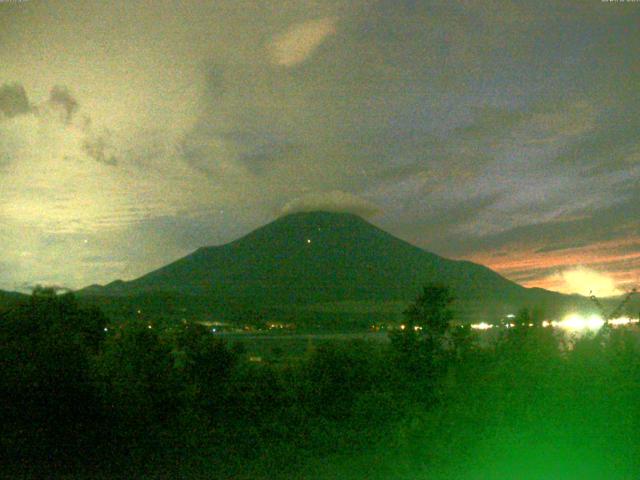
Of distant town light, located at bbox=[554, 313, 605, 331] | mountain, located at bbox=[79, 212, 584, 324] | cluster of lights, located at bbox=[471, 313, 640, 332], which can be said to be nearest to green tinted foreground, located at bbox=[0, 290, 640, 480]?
cluster of lights, located at bbox=[471, 313, 640, 332]

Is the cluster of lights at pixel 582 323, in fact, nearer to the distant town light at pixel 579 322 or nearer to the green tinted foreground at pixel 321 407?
the distant town light at pixel 579 322

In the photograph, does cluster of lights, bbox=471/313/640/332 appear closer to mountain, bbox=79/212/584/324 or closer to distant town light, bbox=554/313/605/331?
distant town light, bbox=554/313/605/331

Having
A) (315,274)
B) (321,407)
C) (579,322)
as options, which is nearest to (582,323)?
(579,322)

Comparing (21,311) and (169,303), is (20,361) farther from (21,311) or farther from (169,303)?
(169,303)

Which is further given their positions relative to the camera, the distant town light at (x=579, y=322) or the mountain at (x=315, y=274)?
the mountain at (x=315, y=274)

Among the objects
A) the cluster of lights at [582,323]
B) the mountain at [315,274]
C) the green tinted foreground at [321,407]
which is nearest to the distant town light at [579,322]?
the cluster of lights at [582,323]

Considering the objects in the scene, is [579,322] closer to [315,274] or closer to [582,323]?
[582,323]

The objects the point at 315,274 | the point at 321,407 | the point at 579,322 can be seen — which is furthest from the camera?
the point at 315,274

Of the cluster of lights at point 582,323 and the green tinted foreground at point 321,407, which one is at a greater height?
the cluster of lights at point 582,323
